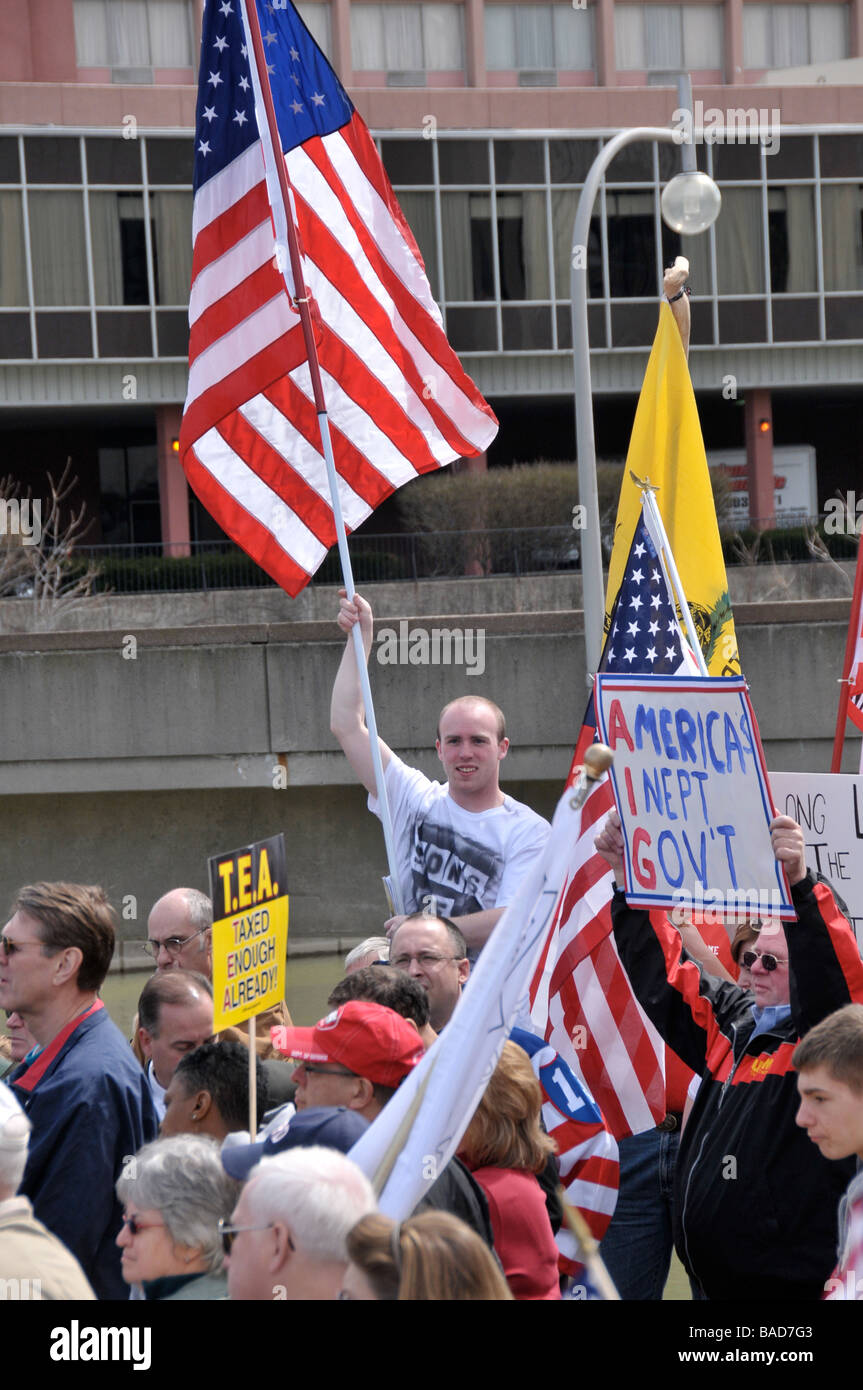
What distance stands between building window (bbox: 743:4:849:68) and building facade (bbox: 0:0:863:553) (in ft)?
1.83

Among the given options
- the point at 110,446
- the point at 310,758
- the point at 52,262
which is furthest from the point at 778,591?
the point at 110,446

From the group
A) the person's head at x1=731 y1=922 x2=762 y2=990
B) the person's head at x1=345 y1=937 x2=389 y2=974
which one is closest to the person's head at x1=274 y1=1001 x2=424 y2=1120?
the person's head at x1=731 y1=922 x2=762 y2=990

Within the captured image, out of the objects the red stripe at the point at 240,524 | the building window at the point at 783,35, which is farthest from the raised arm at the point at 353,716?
the building window at the point at 783,35

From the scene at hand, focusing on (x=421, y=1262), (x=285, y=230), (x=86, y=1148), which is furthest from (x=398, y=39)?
(x=421, y=1262)

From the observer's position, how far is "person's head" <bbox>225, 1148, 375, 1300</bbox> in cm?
262

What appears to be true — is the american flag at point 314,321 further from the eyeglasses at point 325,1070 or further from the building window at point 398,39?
the building window at point 398,39

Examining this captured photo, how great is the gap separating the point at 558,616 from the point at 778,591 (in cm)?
727

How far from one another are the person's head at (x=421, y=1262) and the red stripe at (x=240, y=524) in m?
4.04

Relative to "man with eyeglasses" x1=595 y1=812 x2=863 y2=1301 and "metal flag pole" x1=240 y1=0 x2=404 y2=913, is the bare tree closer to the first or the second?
"metal flag pole" x1=240 y1=0 x2=404 y2=913

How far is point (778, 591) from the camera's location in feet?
69.1

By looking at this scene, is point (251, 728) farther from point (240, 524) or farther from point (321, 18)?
point (321, 18)

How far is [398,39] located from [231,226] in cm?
2852

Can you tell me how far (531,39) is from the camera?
109ft
